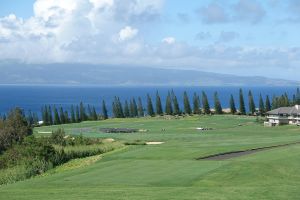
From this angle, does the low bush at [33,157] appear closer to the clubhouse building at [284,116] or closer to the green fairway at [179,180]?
the green fairway at [179,180]

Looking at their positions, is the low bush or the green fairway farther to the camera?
the low bush

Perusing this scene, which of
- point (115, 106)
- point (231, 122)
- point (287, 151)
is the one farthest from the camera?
point (115, 106)

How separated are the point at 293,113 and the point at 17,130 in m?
51.7

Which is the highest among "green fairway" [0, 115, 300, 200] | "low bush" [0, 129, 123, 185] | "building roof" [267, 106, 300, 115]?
"building roof" [267, 106, 300, 115]

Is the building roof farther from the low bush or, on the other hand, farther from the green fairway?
the green fairway

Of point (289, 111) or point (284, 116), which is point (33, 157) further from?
point (284, 116)

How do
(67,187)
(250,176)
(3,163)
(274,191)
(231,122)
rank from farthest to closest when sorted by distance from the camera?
(231,122) < (3,163) < (250,176) < (67,187) < (274,191)

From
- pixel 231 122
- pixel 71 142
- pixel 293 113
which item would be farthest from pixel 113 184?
pixel 231 122

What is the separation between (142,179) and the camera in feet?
113

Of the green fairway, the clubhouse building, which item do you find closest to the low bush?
the green fairway

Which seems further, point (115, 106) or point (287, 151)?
point (115, 106)

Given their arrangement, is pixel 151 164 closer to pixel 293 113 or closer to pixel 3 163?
pixel 3 163

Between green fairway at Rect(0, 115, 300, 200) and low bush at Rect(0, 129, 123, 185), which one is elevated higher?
low bush at Rect(0, 129, 123, 185)

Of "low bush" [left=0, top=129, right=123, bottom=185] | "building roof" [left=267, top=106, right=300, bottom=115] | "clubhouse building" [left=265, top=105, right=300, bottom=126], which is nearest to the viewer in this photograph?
"low bush" [left=0, top=129, right=123, bottom=185]
